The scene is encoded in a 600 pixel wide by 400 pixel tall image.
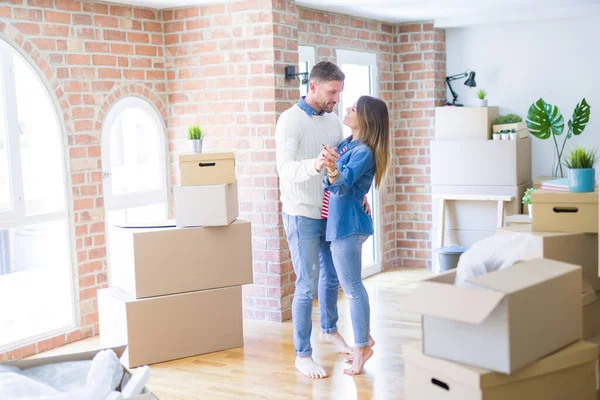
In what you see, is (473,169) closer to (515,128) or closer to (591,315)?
(515,128)

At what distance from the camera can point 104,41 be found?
499 centimetres

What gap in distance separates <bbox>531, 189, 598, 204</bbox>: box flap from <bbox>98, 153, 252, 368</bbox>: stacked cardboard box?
70.3 inches

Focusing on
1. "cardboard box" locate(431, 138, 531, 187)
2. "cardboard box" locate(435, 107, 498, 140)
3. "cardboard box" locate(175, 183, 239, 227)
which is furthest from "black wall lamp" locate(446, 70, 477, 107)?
"cardboard box" locate(175, 183, 239, 227)

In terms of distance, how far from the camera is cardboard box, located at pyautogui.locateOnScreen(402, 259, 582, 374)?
6.47 ft

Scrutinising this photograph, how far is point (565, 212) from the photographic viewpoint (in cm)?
308

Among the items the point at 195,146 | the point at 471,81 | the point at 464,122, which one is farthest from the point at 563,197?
the point at 471,81

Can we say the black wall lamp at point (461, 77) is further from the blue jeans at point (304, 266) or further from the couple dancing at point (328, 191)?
the blue jeans at point (304, 266)

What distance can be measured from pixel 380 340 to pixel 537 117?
8.26ft

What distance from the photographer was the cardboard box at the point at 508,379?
Answer: 2008 mm

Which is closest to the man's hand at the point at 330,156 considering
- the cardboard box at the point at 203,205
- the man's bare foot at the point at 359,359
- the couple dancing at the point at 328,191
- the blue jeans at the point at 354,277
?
the couple dancing at the point at 328,191

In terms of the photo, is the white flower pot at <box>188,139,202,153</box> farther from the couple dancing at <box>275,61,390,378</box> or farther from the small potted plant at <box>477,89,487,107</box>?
the small potted plant at <box>477,89,487,107</box>

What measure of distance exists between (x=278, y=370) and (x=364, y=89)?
3121 millimetres

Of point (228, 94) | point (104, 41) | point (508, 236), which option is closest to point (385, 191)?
point (228, 94)

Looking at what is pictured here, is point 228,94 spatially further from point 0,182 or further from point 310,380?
point 310,380
